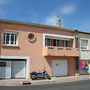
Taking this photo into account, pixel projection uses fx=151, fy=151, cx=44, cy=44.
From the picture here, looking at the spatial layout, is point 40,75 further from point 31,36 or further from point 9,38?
point 9,38

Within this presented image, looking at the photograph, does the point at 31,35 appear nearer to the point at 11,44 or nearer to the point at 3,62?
the point at 11,44

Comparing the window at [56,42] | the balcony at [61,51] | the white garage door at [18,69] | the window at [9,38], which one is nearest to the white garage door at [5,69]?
the white garage door at [18,69]

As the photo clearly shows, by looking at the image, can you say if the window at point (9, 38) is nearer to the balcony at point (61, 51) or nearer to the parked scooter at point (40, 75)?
the balcony at point (61, 51)

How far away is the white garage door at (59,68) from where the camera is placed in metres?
18.5

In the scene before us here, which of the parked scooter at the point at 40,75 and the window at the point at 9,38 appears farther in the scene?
the parked scooter at the point at 40,75

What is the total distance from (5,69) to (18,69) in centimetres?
142

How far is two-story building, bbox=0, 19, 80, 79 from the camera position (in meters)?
15.9

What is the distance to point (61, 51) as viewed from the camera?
18.1 m

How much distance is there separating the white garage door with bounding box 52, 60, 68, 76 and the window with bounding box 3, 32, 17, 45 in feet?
18.0

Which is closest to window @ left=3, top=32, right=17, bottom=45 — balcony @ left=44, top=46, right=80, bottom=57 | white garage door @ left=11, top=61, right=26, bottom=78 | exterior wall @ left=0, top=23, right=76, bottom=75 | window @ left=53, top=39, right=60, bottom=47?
exterior wall @ left=0, top=23, right=76, bottom=75

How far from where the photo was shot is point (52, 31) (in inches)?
733

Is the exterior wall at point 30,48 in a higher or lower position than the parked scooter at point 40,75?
higher

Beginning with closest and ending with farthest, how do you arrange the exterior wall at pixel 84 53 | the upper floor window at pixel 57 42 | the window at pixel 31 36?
1. the window at pixel 31 36
2. the upper floor window at pixel 57 42
3. the exterior wall at pixel 84 53

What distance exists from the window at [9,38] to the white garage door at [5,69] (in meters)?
2.02
